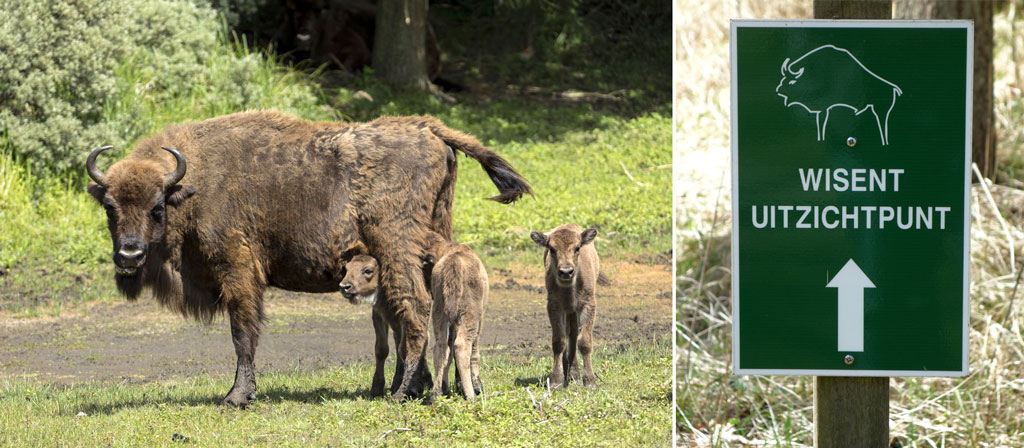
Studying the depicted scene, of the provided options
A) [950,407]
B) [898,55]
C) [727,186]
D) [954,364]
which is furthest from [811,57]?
[727,186]

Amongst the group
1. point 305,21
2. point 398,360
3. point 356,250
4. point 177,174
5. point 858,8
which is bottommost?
point 398,360

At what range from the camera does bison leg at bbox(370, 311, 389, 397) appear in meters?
5.40

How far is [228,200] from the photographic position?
5.45 m

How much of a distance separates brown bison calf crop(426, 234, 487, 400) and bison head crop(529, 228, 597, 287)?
38 cm

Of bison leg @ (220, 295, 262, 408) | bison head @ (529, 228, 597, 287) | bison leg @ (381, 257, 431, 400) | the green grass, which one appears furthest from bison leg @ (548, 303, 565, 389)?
bison leg @ (220, 295, 262, 408)

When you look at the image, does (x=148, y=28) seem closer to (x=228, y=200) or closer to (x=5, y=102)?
(x=5, y=102)

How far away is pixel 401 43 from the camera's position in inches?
591

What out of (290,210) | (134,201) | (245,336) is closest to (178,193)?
(134,201)

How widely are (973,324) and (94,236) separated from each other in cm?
551

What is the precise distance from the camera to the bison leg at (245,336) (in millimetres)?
5293

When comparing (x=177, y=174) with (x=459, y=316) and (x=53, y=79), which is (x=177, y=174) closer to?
(x=459, y=316)

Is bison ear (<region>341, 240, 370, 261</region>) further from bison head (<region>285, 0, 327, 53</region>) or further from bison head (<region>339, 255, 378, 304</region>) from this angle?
bison head (<region>285, 0, 327, 53</region>)

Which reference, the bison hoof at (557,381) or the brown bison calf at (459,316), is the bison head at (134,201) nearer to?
the brown bison calf at (459,316)

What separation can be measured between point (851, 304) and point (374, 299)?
10.3ft
